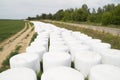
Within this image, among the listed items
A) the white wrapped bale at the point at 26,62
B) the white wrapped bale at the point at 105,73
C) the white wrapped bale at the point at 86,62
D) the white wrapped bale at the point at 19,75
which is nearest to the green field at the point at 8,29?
the white wrapped bale at the point at 26,62

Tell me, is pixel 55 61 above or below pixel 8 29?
above

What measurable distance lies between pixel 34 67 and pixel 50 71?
1.77 meters

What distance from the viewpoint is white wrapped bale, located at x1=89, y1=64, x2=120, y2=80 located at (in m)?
4.92

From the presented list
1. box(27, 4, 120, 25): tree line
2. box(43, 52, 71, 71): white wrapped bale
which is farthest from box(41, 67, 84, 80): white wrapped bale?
box(27, 4, 120, 25): tree line

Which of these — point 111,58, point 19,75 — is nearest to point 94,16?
point 111,58

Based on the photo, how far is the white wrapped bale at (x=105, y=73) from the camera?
16.1ft

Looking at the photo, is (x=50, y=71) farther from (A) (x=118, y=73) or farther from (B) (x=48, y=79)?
(A) (x=118, y=73)

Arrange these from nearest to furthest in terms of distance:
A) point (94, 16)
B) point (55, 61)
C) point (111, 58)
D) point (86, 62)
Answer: point (86, 62)
point (55, 61)
point (111, 58)
point (94, 16)

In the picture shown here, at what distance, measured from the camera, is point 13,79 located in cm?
507

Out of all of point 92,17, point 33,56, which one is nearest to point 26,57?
point 33,56

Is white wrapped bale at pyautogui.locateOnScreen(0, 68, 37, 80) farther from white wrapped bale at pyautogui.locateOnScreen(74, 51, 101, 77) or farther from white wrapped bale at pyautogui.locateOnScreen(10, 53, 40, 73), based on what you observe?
white wrapped bale at pyautogui.locateOnScreen(74, 51, 101, 77)

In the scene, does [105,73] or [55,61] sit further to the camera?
[55,61]

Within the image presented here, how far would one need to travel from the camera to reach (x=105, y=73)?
5.20 m

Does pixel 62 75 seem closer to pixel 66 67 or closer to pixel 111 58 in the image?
pixel 66 67
